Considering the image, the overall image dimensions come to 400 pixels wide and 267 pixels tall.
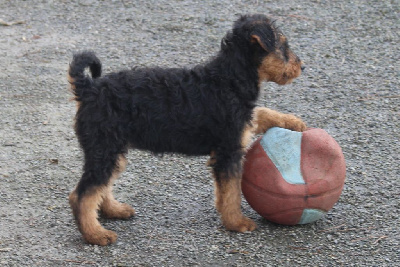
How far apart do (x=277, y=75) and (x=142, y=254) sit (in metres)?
1.91

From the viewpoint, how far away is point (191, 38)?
1020 centimetres

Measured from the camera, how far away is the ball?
5.33 m

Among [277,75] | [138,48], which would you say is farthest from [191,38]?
[277,75]

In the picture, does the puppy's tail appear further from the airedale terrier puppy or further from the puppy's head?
the puppy's head

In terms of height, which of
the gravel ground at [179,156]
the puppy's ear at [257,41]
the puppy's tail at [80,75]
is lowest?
the gravel ground at [179,156]

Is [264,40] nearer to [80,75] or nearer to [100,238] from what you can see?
[80,75]

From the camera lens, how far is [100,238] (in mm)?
5312

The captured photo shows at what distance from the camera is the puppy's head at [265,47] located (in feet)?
17.7

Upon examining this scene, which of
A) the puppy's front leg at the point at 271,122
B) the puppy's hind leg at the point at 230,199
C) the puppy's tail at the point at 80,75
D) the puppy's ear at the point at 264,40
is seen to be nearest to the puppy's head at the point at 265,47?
the puppy's ear at the point at 264,40

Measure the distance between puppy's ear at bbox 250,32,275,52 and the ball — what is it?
2.47 feet

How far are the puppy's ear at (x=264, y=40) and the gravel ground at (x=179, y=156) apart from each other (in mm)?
1553

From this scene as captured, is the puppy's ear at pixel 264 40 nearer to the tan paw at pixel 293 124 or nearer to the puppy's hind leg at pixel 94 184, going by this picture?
the tan paw at pixel 293 124

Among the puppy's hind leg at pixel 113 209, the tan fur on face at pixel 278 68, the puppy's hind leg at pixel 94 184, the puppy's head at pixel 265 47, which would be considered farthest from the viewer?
the puppy's hind leg at pixel 113 209

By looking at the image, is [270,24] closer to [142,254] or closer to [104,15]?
[142,254]
